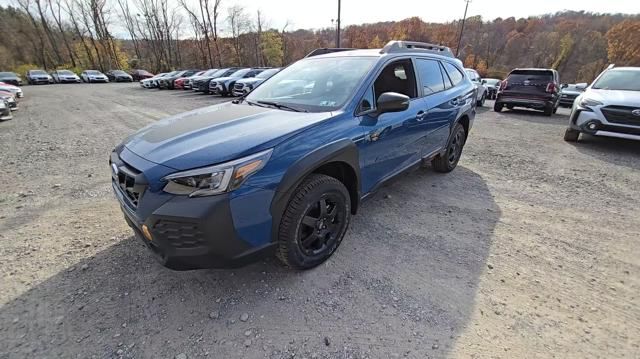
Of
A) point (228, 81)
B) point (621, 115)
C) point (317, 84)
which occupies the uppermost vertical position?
point (317, 84)

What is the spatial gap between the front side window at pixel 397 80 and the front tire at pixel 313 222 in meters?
1.07

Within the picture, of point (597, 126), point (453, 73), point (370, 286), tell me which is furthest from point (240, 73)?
point (370, 286)

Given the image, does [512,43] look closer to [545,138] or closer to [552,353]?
[545,138]

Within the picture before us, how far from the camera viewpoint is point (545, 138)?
714 cm

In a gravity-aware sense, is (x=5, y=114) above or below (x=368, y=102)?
below

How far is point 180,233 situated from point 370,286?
142 cm

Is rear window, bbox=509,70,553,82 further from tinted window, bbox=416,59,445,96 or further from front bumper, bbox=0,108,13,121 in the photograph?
front bumper, bbox=0,108,13,121

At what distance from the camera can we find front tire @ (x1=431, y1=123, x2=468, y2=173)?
178 inches

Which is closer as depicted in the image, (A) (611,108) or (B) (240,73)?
(A) (611,108)

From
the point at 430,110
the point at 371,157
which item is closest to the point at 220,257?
the point at 371,157

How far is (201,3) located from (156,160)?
4810 cm

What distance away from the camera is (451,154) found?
4.69 meters

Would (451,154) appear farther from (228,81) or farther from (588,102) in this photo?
(228,81)

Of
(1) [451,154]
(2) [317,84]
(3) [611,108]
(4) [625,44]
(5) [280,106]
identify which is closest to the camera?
(5) [280,106]
